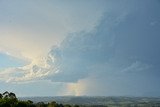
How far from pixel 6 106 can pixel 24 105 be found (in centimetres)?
1175

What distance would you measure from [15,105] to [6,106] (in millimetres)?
5921

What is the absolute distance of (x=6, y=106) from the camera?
536ft

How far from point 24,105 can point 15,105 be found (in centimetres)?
584

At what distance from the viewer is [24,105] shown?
6806 inches

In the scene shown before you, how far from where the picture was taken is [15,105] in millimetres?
168375
